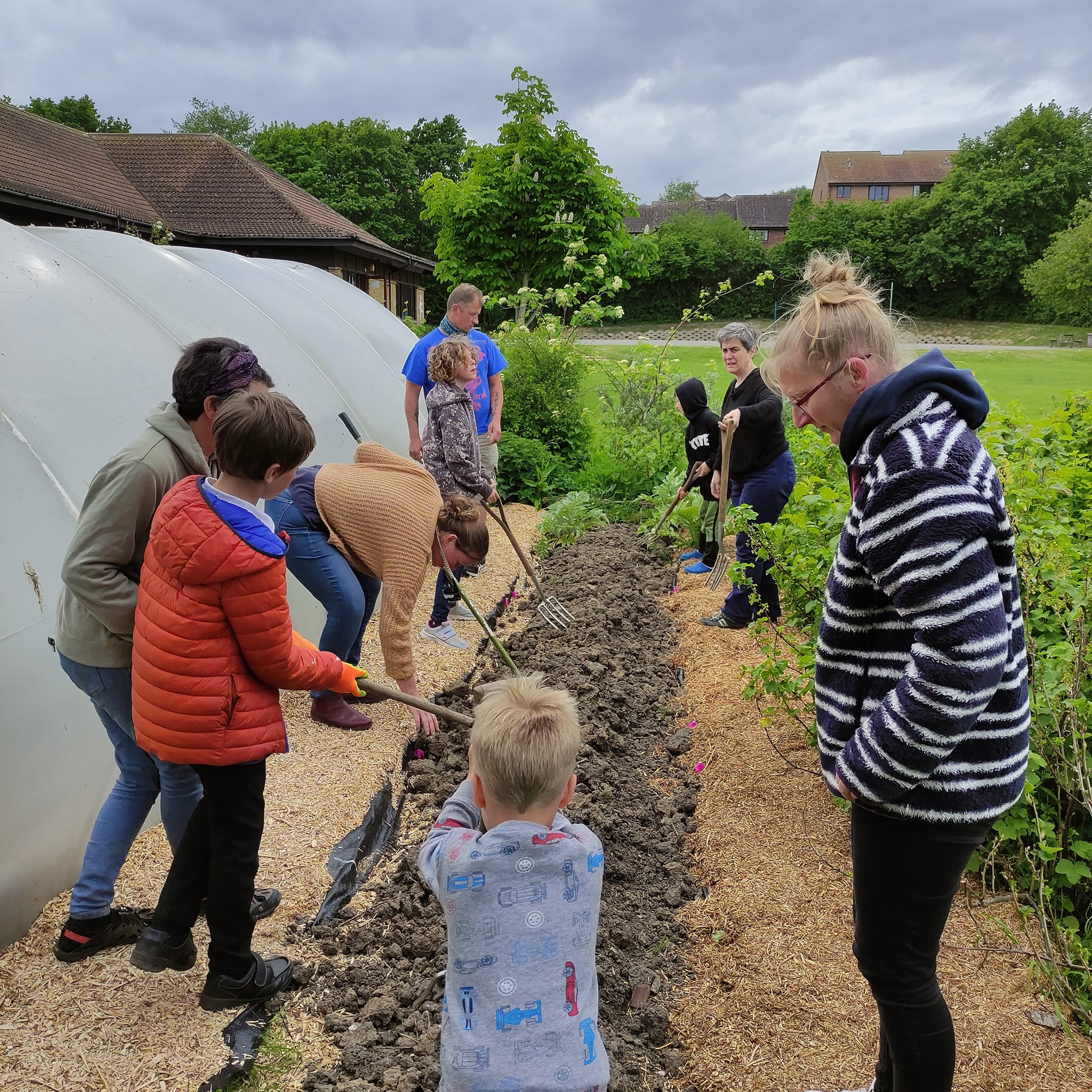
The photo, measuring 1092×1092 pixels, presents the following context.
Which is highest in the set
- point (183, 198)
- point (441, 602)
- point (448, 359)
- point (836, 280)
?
point (183, 198)

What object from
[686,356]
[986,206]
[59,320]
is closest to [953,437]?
[59,320]

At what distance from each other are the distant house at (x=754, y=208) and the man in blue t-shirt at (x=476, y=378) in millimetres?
71454

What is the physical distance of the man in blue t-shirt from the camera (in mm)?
6359

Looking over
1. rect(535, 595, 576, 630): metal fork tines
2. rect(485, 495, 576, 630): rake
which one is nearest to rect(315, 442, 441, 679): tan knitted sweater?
rect(485, 495, 576, 630): rake

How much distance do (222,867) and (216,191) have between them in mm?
24037

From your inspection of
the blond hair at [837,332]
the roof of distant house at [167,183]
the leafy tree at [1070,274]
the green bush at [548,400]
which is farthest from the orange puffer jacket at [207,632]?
the leafy tree at [1070,274]

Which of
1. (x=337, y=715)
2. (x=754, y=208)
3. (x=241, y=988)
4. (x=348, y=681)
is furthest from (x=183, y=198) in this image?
(x=754, y=208)

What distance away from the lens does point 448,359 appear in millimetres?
5363

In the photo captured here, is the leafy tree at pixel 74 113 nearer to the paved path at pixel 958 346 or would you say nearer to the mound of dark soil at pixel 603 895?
the paved path at pixel 958 346

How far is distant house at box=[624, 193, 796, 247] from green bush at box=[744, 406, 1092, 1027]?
7485cm

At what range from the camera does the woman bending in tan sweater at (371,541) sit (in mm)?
3660

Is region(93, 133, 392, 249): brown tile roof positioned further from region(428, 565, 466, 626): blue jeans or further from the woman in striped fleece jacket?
the woman in striped fleece jacket

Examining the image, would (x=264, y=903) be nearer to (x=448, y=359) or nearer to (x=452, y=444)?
(x=452, y=444)

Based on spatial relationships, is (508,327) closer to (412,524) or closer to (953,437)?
(412,524)
